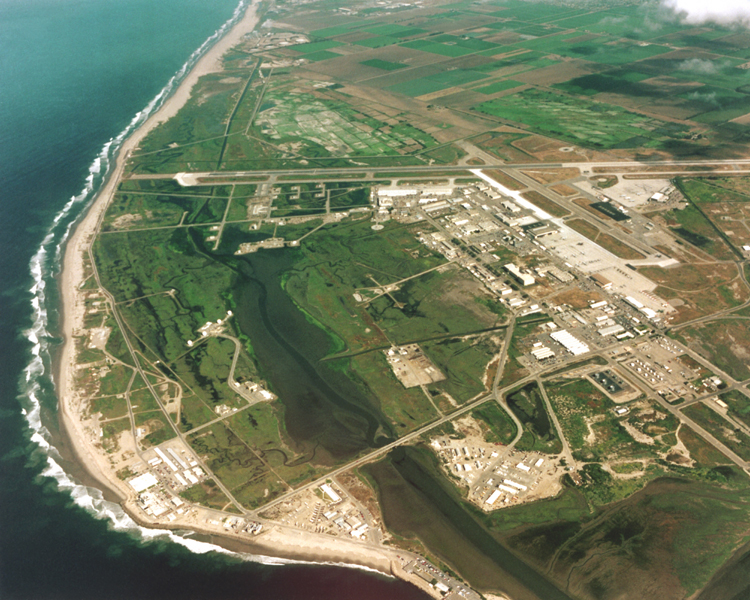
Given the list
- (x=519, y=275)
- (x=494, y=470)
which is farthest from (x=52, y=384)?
(x=519, y=275)

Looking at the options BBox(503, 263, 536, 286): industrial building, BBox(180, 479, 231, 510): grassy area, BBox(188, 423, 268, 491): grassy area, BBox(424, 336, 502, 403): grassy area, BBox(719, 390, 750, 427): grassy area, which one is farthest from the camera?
BBox(503, 263, 536, 286): industrial building

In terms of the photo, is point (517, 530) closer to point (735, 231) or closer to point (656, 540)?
point (656, 540)

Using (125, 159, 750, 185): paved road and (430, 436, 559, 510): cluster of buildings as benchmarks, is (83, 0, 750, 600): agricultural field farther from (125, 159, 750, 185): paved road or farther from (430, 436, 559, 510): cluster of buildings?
(430, 436, 559, 510): cluster of buildings

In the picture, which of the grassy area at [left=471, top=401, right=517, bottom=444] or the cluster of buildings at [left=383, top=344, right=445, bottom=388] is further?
the cluster of buildings at [left=383, top=344, right=445, bottom=388]

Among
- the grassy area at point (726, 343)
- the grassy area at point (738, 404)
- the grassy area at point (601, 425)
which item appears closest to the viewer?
the grassy area at point (601, 425)

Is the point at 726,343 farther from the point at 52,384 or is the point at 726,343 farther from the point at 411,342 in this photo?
the point at 52,384

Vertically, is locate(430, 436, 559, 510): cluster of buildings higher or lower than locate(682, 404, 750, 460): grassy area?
lower

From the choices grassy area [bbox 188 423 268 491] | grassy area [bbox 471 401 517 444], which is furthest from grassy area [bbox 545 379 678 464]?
grassy area [bbox 188 423 268 491]

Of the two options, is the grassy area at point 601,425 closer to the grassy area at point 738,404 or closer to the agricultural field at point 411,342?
the agricultural field at point 411,342

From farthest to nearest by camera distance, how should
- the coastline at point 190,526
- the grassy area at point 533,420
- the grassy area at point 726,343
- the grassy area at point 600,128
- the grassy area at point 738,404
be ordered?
the grassy area at point 600,128, the grassy area at point 726,343, the grassy area at point 738,404, the grassy area at point 533,420, the coastline at point 190,526

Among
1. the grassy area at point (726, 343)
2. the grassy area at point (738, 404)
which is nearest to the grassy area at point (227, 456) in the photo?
the grassy area at point (738, 404)

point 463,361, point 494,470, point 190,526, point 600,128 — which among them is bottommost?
point 190,526
